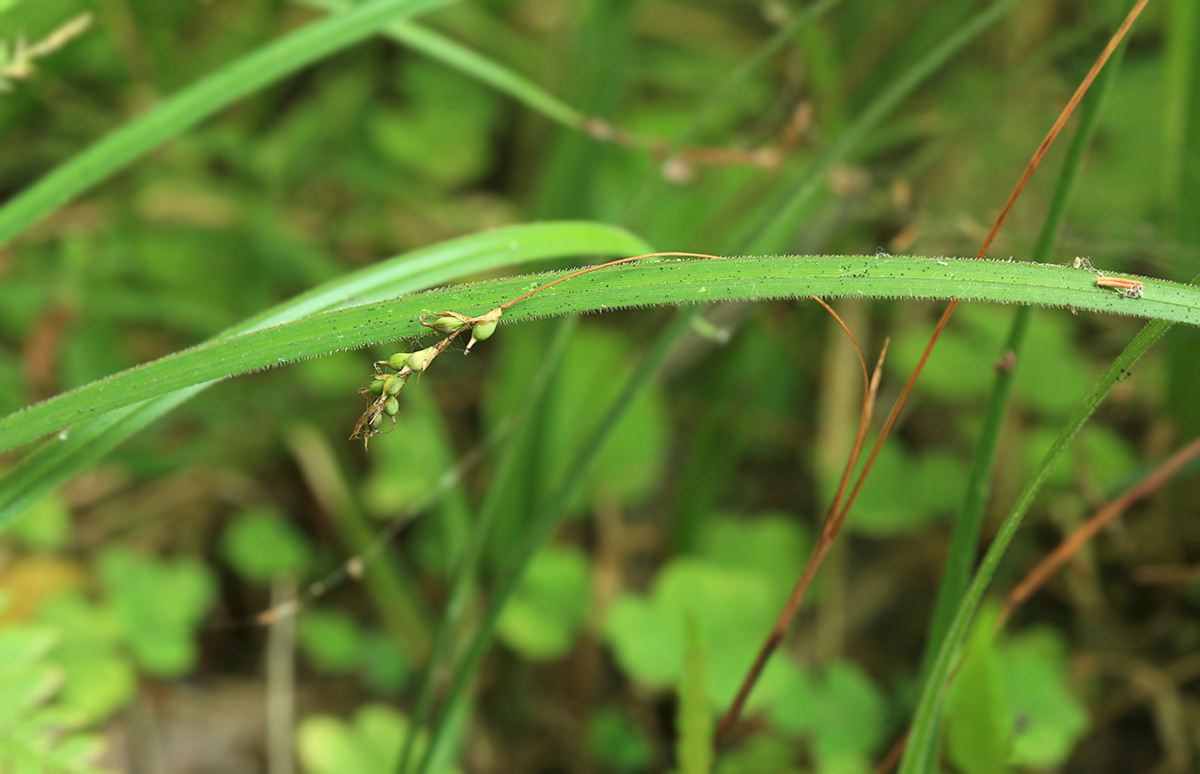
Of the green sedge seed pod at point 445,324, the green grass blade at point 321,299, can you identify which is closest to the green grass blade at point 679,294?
the green sedge seed pod at point 445,324

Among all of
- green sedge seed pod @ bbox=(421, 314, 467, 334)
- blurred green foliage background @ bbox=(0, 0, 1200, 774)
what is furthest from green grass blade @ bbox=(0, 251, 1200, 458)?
blurred green foliage background @ bbox=(0, 0, 1200, 774)

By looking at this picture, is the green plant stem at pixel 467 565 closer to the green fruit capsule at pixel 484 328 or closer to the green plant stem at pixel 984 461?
the green fruit capsule at pixel 484 328

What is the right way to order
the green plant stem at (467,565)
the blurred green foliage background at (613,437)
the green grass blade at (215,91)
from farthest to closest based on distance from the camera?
the blurred green foliage background at (613,437) → the green plant stem at (467,565) → the green grass blade at (215,91)

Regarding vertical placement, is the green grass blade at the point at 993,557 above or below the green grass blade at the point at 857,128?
below

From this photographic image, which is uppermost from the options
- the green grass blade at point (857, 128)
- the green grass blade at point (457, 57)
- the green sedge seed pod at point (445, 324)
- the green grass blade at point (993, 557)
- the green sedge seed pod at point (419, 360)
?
the green grass blade at point (457, 57)

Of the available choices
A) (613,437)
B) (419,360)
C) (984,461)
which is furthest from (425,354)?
(613,437)

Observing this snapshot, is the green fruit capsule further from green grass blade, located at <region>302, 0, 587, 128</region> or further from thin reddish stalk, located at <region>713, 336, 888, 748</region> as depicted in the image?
green grass blade, located at <region>302, 0, 587, 128</region>

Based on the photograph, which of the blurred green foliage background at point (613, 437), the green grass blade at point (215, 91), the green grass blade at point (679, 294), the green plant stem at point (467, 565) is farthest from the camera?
the blurred green foliage background at point (613, 437)
